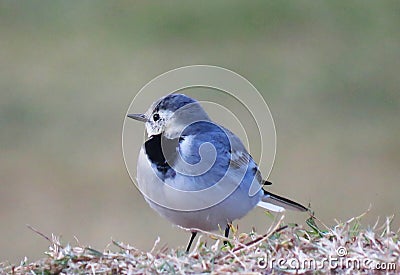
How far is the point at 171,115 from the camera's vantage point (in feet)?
21.3

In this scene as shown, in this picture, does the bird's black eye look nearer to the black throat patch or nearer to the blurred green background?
the black throat patch

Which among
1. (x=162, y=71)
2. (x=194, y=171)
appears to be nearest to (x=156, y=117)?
(x=194, y=171)

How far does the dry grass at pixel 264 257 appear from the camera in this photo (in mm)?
4184

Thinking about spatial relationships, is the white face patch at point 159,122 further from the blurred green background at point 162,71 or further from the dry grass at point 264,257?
the blurred green background at point 162,71

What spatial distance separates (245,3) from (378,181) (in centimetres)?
766

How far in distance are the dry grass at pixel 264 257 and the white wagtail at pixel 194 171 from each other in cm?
120

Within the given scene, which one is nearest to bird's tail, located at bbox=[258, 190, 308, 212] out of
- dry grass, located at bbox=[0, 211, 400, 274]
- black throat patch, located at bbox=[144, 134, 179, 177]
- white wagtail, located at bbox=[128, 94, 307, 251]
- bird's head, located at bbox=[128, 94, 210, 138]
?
white wagtail, located at bbox=[128, 94, 307, 251]

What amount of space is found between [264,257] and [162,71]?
1116cm

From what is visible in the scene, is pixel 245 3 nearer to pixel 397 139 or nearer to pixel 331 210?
pixel 397 139

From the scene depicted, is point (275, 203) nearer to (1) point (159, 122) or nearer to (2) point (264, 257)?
(1) point (159, 122)

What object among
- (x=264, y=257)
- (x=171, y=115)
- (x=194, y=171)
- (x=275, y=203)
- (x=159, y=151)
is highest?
(x=171, y=115)

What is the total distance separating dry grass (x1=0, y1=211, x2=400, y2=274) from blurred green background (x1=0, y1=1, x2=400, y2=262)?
5267 millimetres

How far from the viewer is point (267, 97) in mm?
14797

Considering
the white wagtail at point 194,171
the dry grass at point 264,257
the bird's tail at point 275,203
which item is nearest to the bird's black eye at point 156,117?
the white wagtail at point 194,171
